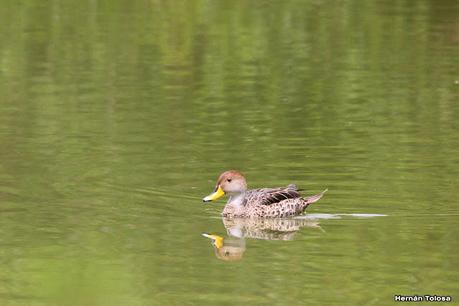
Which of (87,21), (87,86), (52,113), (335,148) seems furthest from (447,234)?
(87,21)

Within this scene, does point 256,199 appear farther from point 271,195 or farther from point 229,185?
point 229,185

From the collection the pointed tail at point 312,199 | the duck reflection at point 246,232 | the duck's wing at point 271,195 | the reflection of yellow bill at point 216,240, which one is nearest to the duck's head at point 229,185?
the duck's wing at point 271,195

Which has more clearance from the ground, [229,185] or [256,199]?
[229,185]

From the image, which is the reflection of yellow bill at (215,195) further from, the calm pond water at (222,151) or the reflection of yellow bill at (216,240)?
the reflection of yellow bill at (216,240)

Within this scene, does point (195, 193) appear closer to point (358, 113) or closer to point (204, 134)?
point (204, 134)

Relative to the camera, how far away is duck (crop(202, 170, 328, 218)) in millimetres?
13719

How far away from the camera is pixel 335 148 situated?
→ 1650 cm

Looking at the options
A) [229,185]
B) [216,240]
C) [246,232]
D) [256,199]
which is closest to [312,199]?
[256,199]

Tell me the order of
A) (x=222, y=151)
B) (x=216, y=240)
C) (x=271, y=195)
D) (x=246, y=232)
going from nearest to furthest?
(x=216, y=240) → (x=246, y=232) → (x=271, y=195) → (x=222, y=151)

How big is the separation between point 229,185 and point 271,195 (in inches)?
19.4

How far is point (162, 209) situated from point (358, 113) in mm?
5646

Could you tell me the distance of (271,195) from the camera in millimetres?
13750

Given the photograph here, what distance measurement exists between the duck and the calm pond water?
0.15 metres

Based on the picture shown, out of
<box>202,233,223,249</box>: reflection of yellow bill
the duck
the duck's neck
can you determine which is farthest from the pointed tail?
<box>202,233,223,249</box>: reflection of yellow bill
